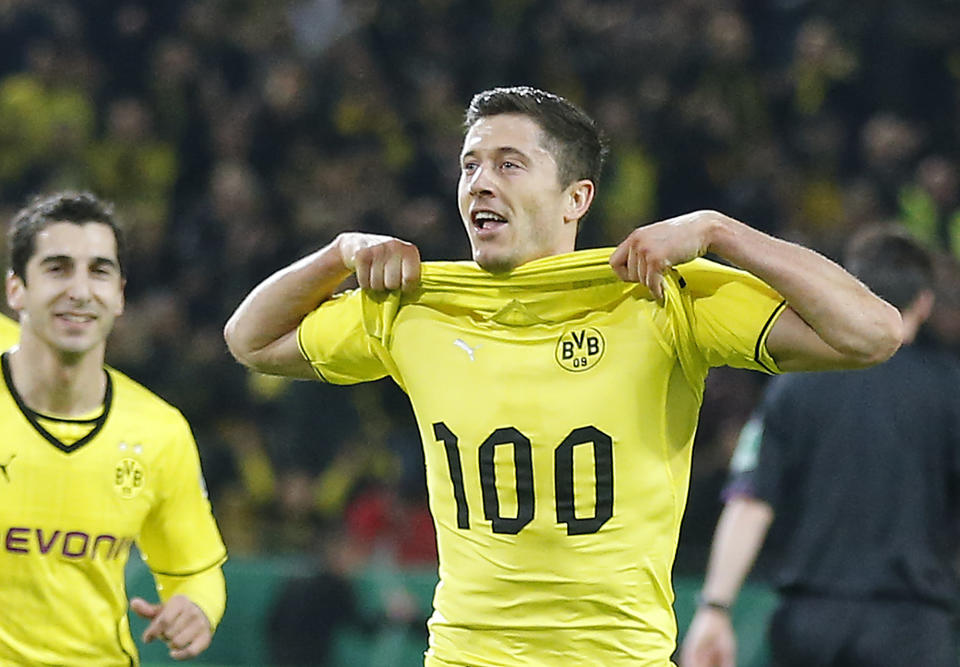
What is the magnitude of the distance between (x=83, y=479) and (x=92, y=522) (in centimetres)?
12

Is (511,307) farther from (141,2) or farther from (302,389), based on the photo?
(141,2)

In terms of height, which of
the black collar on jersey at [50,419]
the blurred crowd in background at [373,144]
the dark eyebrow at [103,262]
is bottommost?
the black collar on jersey at [50,419]

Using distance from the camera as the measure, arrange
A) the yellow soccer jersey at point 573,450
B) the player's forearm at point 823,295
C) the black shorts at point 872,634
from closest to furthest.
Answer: the player's forearm at point 823,295, the yellow soccer jersey at point 573,450, the black shorts at point 872,634

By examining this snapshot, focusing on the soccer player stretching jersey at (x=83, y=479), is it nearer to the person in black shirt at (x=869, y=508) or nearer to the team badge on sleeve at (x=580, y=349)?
the team badge on sleeve at (x=580, y=349)

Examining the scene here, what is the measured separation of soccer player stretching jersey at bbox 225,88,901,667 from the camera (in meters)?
3.26

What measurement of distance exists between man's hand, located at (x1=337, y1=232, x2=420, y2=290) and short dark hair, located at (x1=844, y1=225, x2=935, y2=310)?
5.25 feet

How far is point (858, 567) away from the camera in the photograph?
4613 millimetres

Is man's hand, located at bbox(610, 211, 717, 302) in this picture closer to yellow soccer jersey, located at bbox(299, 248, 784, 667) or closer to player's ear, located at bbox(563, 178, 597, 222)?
yellow soccer jersey, located at bbox(299, 248, 784, 667)

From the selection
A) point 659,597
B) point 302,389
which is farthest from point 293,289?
point 302,389

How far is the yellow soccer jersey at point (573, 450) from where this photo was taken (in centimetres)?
334

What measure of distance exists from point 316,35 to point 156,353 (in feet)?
10.0

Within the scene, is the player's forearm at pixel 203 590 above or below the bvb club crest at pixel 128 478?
below

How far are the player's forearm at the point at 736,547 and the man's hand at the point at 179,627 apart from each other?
60.1 inches

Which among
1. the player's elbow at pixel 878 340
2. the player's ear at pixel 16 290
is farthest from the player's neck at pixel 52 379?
the player's elbow at pixel 878 340
